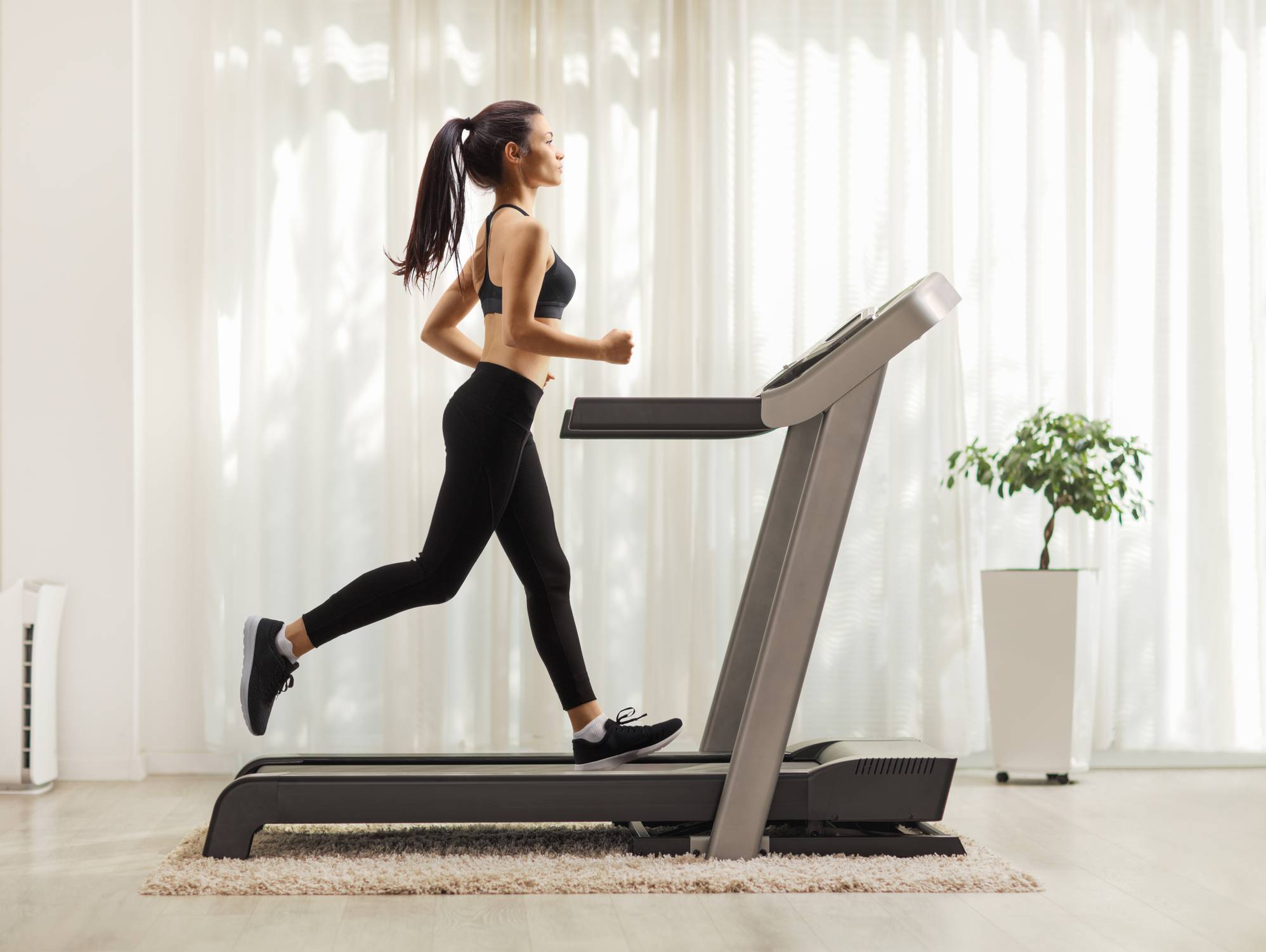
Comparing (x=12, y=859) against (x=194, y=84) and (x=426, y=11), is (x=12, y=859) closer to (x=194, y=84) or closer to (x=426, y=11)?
(x=194, y=84)

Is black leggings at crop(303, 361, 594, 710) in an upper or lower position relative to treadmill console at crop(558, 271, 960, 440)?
lower

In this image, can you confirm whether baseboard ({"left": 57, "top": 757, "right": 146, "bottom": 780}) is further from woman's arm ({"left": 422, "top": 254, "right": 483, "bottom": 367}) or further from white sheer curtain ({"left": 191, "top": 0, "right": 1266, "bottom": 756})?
woman's arm ({"left": 422, "top": 254, "right": 483, "bottom": 367})

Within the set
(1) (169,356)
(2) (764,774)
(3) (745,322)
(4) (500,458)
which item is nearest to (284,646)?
(4) (500,458)

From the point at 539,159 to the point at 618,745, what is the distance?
1126 millimetres

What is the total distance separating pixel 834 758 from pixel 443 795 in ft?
2.39

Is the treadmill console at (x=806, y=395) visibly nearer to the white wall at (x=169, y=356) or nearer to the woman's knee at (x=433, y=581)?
the woman's knee at (x=433, y=581)

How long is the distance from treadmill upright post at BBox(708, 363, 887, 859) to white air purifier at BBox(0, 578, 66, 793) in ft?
6.13

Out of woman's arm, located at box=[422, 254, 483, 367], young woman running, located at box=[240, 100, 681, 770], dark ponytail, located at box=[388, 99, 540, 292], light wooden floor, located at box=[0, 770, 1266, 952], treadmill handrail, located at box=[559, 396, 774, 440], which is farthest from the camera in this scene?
woman's arm, located at box=[422, 254, 483, 367]

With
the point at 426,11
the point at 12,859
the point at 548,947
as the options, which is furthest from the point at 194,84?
the point at 548,947

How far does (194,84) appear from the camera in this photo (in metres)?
3.30

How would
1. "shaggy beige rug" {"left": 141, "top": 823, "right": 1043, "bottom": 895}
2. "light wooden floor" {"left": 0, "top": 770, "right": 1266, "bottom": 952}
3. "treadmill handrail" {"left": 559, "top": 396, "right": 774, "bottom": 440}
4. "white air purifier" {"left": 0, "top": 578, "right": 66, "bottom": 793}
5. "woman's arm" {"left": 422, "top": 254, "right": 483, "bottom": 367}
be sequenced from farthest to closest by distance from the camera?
"white air purifier" {"left": 0, "top": 578, "right": 66, "bottom": 793} < "woman's arm" {"left": 422, "top": 254, "right": 483, "bottom": 367} < "treadmill handrail" {"left": 559, "top": 396, "right": 774, "bottom": 440} < "shaggy beige rug" {"left": 141, "top": 823, "right": 1043, "bottom": 895} < "light wooden floor" {"left": 0, "top": 770, "right": 1266, "bottom": 952}

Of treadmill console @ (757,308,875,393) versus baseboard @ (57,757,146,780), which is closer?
treadmill console @ (757,308,875,393)

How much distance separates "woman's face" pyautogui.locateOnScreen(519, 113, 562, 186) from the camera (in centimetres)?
227

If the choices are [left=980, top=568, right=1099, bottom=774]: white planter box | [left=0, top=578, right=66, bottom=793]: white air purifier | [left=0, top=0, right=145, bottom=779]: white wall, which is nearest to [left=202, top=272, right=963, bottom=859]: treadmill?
[left=980, top=568, right=1099, bottom=774]: white planter box
